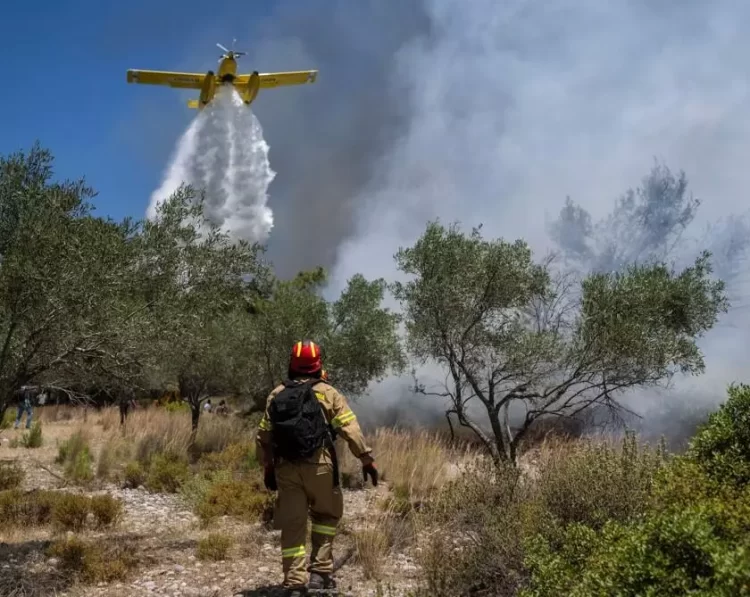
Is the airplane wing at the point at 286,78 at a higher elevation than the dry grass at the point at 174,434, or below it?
higher

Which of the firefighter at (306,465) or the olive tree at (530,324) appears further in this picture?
the olive tree at (530,324)

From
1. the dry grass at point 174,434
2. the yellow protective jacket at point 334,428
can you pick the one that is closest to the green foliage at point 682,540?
the yellow protective jacket at point 334,428

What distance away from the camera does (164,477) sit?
11.0 meters

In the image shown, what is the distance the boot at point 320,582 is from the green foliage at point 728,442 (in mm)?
2990

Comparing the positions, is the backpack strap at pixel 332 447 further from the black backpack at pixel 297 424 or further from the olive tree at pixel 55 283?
the olive tree at pixel 55 283

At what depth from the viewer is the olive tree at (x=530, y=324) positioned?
930 cm

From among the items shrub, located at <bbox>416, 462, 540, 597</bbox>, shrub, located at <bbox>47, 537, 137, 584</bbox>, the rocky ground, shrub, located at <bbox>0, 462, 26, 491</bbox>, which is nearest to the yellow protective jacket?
shrub, located at <bbox>416, 462, 540, 597</bbox>

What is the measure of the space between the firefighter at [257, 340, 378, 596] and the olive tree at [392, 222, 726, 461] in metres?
4.22

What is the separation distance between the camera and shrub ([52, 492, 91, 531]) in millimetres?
7867

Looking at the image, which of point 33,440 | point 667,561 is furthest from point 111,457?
point 667,561

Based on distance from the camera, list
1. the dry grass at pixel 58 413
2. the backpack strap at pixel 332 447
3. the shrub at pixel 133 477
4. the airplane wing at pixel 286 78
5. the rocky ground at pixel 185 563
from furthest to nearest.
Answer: the airplane wing at pixel 286 78, the dry grass at pixel 58 413, the shrub at pixel 133 477, the rocky ground at pixel 185 563, the backpack strap at pixel 332 447

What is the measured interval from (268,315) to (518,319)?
565cm

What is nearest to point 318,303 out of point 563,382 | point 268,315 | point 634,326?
point 268,315

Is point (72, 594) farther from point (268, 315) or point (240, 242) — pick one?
point (268, 315)
